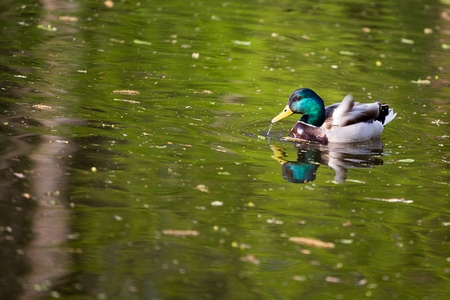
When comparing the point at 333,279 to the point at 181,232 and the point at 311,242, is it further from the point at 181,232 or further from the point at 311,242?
the point at 181,232

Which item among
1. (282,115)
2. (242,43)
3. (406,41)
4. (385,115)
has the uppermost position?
(282,115)

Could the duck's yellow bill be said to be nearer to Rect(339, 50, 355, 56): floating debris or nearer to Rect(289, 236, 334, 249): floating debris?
Rect(289, 236, 334, 249): floating debris

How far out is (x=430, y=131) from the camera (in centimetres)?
1000

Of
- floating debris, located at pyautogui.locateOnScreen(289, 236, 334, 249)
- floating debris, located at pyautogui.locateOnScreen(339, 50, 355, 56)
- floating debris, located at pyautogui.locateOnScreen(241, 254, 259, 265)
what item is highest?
floating debris, located at pyautogui.locateOnScreen(241, 254, 259, 265)

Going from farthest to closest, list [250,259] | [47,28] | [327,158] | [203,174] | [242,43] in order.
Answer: [242,43] → [47,28] → [327,158] → [203,174] → [250,259]

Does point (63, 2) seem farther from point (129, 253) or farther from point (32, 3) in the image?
point (129, 253)

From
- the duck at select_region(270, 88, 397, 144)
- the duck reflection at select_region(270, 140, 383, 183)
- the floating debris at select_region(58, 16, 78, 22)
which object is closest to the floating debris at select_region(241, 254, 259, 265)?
the duck reflection at select_region(270, 140, 383, 183)

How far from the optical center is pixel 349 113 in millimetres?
9484

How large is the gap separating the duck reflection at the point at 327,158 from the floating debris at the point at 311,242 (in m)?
1.54

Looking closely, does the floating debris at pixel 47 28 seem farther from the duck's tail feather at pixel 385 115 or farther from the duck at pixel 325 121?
the duck's tail feather at pixel 385 115

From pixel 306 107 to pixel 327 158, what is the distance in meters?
1.11

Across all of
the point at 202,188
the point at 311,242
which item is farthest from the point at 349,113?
the point at 311,242

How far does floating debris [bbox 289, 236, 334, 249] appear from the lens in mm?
5926

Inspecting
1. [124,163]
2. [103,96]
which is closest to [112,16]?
[103,96]
